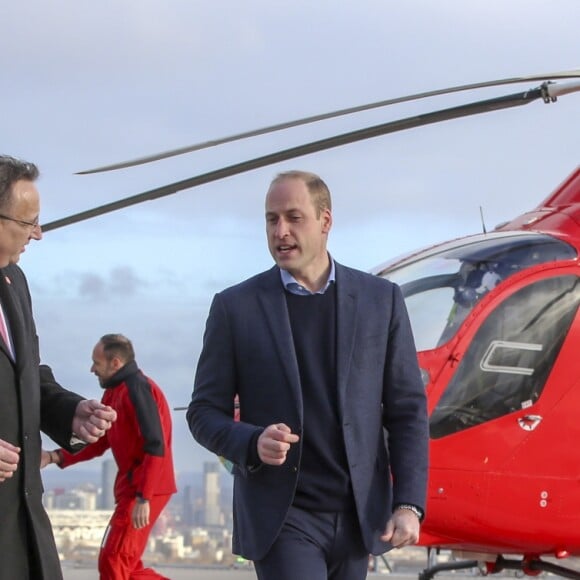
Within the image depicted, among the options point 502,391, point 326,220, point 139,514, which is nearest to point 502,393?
point 502,391

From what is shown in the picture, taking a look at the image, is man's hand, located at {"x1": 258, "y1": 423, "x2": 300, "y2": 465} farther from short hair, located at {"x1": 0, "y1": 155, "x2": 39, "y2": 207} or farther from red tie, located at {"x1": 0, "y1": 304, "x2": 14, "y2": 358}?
short hair, located at {"x1": 0, "y1": 155, "x2": 39, "y2": 207}

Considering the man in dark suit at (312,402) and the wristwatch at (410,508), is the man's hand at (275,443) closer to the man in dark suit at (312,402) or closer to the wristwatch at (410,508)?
the man in dark suit at (312,402)

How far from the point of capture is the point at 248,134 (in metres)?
7.80

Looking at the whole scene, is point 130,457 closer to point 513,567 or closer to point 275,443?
point 513,567

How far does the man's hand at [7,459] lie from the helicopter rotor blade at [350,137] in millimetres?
3845

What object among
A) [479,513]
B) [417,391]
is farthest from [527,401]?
[417,391]

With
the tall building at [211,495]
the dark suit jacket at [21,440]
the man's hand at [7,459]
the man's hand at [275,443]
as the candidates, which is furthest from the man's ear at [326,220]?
the tall building at [211,495]

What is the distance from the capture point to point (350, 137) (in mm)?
8227

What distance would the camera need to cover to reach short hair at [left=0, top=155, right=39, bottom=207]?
459 cm

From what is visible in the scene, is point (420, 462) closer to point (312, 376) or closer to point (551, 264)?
point (312, 376)

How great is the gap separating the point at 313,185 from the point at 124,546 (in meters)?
5.63

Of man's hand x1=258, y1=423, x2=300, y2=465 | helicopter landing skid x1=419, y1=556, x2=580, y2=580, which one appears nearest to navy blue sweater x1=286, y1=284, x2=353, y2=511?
man's hand x1=258, y1=423, x2=300, y2=465

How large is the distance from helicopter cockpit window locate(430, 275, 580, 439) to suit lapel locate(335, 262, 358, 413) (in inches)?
154

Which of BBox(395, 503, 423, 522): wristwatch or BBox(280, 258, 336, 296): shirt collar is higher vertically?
BBox(280, 258, 336, 296): shirt collar
